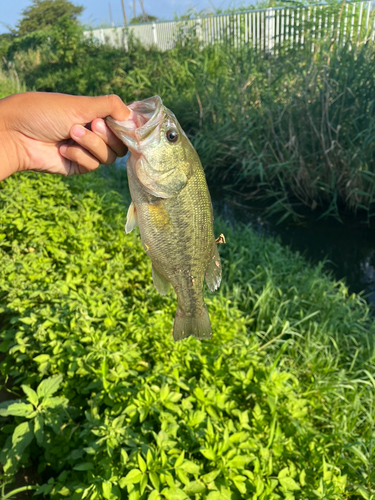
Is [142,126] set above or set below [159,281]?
above

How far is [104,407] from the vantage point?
2271 mm

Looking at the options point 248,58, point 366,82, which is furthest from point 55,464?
point 248,58

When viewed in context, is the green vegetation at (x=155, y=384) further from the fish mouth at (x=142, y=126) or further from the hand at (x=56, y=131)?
the fish mouth at (x=142, y=126)

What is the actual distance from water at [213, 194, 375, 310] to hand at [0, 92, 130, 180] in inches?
157

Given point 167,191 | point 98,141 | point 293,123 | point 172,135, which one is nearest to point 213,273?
point 167,191

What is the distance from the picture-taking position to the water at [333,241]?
5.32m

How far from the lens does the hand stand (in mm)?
1646

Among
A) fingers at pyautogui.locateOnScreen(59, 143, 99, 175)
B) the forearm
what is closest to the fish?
fingers at pyautogui.locateOnScreen(59, 143, 99, 175)

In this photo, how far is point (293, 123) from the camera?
675 cm

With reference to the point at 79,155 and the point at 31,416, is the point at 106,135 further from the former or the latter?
the point at 31,416

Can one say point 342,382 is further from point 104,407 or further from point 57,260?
point 57,260

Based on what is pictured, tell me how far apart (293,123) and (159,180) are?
5.90m

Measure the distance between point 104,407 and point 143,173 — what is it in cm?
144

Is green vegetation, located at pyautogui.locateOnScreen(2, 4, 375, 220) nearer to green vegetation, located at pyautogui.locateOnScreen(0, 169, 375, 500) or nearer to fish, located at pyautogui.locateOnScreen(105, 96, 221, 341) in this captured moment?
green vegetation, located at pyautogui.locateOnScreen(0, 169, 375, 500)
